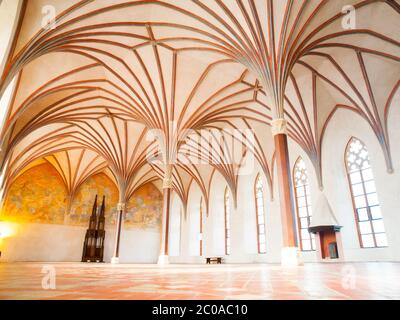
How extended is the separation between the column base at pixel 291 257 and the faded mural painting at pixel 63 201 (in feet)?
71.4

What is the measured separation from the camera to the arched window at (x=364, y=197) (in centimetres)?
1305

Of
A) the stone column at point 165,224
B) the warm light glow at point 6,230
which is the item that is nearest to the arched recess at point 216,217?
the stone column at point 165,224

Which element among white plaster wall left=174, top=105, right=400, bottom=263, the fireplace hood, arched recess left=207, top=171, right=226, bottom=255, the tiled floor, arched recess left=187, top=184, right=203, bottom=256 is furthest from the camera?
arched recess left=187, top=184, right=203, bottom=256

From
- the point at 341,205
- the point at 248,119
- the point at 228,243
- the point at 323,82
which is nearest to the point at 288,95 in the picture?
the point at 323,82

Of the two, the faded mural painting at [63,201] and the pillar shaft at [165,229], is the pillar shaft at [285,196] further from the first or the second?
the faded mural painting at [63,201]

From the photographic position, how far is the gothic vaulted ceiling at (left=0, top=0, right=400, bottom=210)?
10773mm

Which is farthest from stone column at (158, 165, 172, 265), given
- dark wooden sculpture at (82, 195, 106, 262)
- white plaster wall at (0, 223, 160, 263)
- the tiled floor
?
white plaster wall at (0, 223, 160, 263)

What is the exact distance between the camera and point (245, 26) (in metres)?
11.1

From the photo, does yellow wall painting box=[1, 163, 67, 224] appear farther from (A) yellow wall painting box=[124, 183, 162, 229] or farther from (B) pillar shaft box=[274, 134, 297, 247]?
(B) pillar shaft box=[274, 134, 297, 247]

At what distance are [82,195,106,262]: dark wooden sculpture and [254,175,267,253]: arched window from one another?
49.0ft

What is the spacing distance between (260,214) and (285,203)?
1099 centimetres

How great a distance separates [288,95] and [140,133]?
11.2 metres

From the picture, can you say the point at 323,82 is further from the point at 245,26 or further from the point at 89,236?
the point at 89,236
